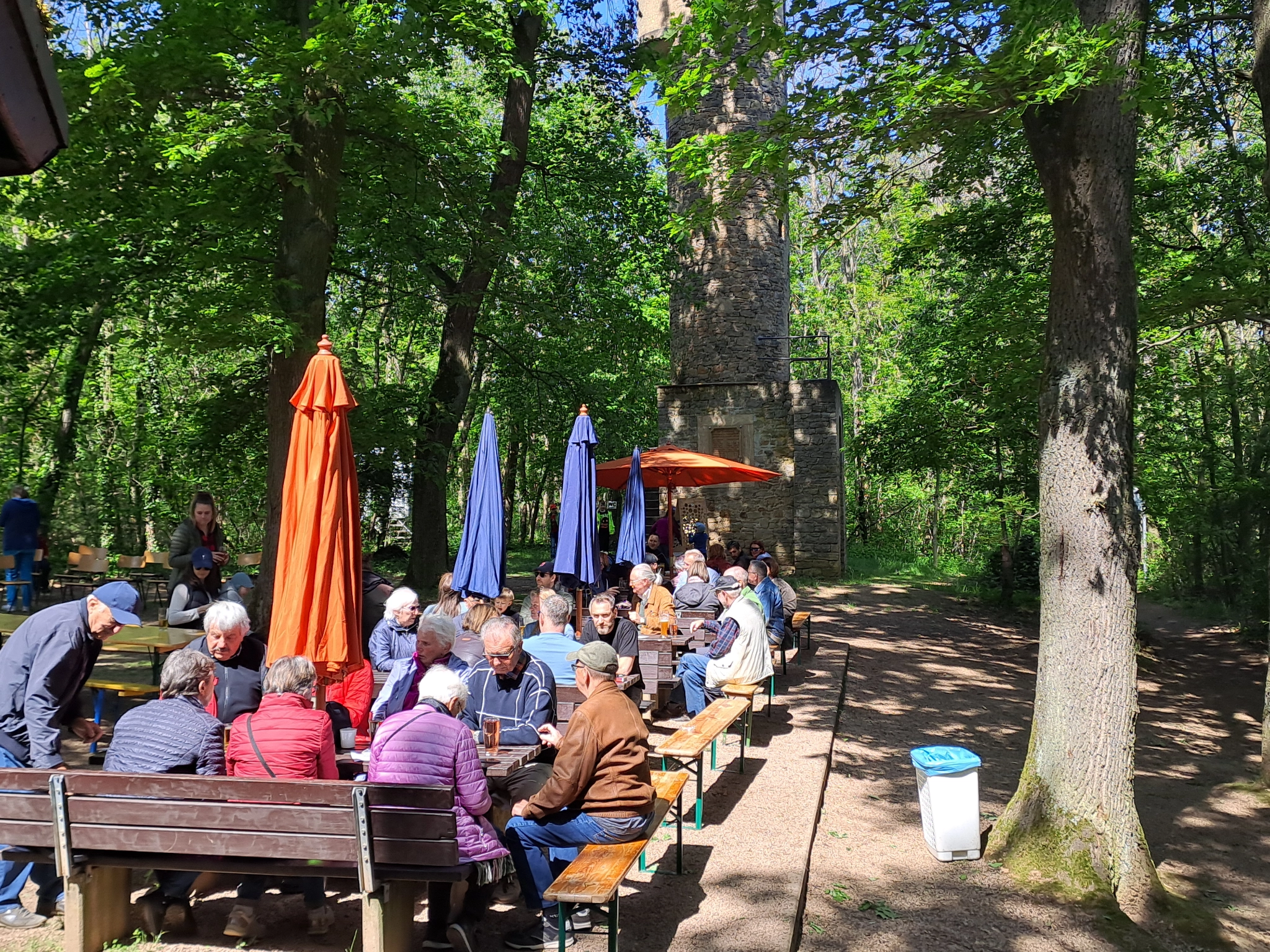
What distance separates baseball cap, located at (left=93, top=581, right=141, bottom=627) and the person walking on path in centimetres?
264

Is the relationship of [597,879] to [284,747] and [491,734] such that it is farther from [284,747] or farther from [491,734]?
[284,747]

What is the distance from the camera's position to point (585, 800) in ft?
15.0

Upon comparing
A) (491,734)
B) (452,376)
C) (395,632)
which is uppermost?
(452,376)

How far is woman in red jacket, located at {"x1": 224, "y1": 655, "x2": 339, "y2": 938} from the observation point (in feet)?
14.3

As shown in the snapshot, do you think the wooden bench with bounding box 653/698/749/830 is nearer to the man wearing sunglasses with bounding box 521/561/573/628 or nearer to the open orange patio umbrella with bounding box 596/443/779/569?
the man wearing sunglasses with bounding box 521/561/573/628

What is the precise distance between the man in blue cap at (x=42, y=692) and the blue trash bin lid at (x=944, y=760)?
4.75 metres

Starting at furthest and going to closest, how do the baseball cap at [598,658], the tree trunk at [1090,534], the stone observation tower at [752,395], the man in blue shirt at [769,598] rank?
the stone observation tower at [752,395], the man in blue shirt at [769,598], the tree trunk at [1090,534], the baseball cap at [598,658]

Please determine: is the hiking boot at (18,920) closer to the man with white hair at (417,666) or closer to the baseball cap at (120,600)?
the baseball cap at (120,600)

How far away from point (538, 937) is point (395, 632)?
2.94 metres

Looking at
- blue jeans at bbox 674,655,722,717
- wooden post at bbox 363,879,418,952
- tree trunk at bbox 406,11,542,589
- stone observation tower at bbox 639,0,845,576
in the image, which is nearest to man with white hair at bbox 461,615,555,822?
wooden post at bbox 363,879,418,952

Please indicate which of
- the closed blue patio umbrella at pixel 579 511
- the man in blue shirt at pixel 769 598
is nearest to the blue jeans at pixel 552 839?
the closed blue patio umbrella at pixel 579 511

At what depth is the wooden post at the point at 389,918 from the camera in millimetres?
3891

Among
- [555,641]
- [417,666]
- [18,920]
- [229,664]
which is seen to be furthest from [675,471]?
[18,920]

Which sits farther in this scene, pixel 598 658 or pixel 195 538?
pixel 195 538
